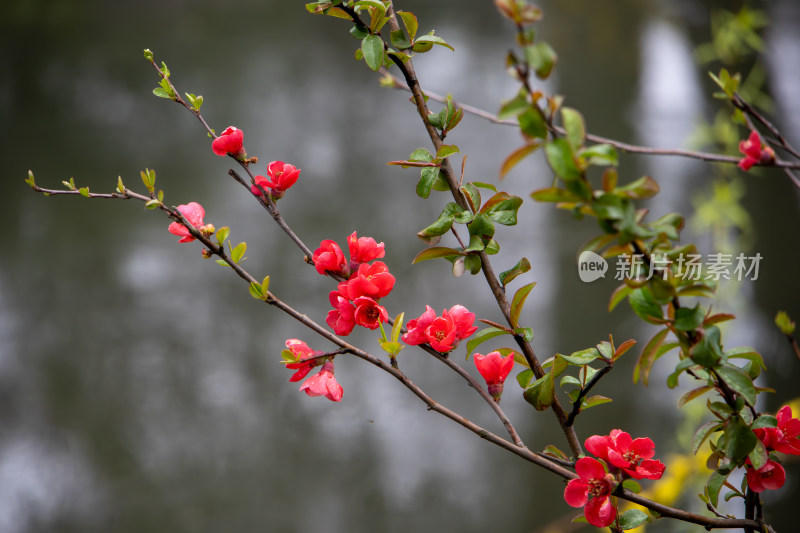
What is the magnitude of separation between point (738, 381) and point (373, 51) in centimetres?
27

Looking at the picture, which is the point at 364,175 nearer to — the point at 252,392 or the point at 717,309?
the point at 252,392

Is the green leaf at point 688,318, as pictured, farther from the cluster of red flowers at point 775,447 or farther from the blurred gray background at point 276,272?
the blurred gray background at point 276,272

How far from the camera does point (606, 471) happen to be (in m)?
0.31

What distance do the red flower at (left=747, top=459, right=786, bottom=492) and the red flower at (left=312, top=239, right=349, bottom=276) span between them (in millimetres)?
259

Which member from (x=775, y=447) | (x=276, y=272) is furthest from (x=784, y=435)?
(x=276, y=272)

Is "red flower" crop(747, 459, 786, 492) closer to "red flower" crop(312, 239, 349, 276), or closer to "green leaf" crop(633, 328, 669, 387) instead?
"green leaf" crop(633, 328, 669, 387)

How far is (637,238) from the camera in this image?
0.25m

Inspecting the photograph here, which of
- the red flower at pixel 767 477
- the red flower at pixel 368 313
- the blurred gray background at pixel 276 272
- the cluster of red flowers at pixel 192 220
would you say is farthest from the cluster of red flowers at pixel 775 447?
the blurred gray background at pixel 276 272

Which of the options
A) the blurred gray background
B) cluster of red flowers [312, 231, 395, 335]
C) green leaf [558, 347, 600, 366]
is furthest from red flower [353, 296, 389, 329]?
the blurred gray background

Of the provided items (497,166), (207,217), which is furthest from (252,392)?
(497,166)

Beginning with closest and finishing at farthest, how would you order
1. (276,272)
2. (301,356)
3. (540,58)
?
(540,58) < (301,356) < (276,272)

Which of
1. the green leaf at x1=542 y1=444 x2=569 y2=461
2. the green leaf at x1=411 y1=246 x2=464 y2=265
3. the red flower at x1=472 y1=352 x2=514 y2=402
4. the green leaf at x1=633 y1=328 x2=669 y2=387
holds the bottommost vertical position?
the green leaf at x1=542 y1=444 x2=569 y2=461

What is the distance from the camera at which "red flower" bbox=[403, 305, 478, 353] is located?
13.7 inches

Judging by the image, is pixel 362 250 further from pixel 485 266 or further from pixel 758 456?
pixel 758 456
